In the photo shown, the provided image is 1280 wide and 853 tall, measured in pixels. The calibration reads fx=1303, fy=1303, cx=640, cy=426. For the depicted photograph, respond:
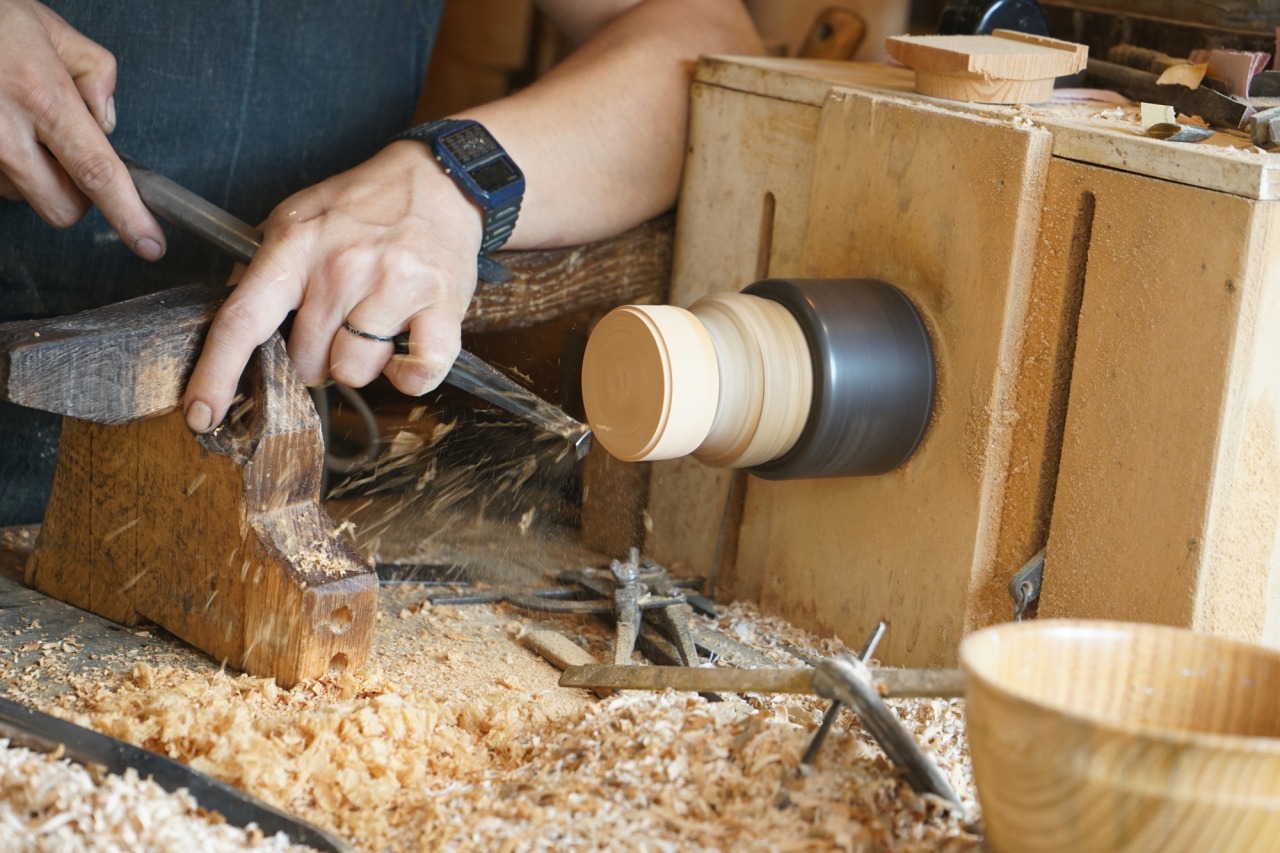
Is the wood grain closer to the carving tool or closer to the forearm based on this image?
the forearm

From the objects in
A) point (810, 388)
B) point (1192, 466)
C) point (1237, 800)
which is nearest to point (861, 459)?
point (810, 388)

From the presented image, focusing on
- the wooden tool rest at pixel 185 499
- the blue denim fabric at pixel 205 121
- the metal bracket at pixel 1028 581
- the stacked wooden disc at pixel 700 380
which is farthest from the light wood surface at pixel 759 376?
the blue denim fabric at pixel 205 121

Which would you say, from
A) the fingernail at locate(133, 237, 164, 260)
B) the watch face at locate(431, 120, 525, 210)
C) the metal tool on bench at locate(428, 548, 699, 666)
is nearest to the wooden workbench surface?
the metal tool on bench at locate(428, 548, 699, 666)

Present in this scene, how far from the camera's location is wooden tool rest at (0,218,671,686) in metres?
1.08

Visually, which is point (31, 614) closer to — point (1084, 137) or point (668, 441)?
point (668, 441)

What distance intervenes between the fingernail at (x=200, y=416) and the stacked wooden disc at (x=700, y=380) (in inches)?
14.0

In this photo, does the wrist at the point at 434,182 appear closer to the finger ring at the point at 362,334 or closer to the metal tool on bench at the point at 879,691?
the finger ring at the point at 362,334

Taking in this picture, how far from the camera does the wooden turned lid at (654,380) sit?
1.18 meters

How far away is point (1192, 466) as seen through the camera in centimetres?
107

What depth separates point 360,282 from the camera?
4.10 ft

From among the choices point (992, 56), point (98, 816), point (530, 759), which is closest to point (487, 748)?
point (530, 759)

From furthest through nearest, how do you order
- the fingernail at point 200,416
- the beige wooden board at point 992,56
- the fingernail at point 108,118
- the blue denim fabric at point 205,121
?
the blue denim fabric at point 205,121, the fingernail at point 108,118, the beige wooden board at point 992,56, the fingernail at point 200,416

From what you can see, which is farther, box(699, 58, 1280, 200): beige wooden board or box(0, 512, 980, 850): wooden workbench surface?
box(699, 58, 1280, 200): beige wooden board

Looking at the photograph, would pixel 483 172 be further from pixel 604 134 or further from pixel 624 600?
pixel 624 600
